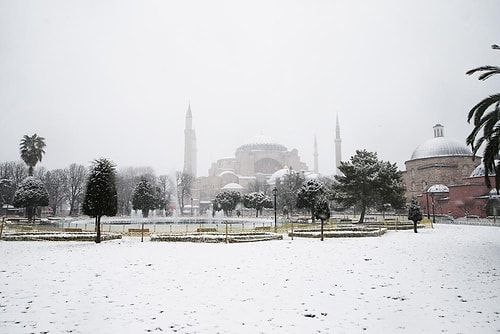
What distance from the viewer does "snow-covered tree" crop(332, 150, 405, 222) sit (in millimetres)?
28156

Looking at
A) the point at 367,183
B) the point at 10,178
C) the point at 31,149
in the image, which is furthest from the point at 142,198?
the point at 10,178

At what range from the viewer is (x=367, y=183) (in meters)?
28.1

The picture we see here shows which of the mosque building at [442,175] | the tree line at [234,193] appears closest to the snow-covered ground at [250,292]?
the tree line at [234,193]

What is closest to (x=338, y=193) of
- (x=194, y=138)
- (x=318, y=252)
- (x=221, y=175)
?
(x=318, y=252)

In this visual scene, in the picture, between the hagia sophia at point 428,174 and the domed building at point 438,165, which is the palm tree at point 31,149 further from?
the domed building at point 438,165

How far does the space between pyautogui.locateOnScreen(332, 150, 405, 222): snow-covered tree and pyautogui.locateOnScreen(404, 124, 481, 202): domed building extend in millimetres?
24566

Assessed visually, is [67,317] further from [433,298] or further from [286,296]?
[433,298]

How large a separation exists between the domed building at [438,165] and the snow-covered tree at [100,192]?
44.7 meters

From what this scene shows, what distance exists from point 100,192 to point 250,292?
11309mm

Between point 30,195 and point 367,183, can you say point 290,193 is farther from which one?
point 30,195

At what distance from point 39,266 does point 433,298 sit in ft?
29.6

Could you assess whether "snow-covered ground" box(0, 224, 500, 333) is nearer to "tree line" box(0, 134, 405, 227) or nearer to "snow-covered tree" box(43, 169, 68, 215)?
"tree line" box(0, 134, 405, 227)

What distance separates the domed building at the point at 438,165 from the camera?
51.1 metres

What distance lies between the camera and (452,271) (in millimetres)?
8938
